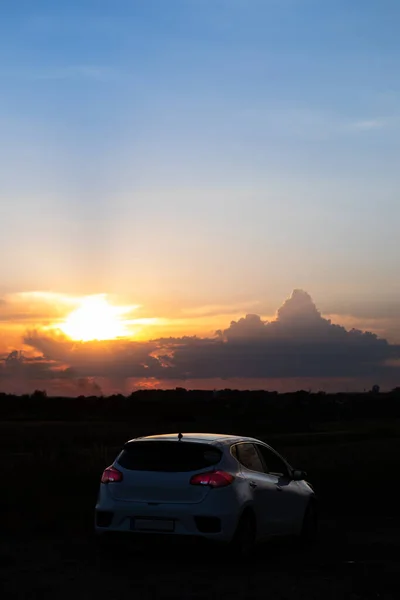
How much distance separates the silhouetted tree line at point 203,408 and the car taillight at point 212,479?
358 ft

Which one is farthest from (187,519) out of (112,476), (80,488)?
(80,488)

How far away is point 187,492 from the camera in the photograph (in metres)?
12.0

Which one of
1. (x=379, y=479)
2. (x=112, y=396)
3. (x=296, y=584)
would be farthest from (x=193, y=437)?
(x=112, y=396)

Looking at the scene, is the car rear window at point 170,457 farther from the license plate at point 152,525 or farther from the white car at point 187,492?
the license plate at point 152,525

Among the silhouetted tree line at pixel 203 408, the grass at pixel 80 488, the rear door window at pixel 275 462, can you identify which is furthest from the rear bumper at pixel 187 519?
the silhouetted tree line at pixel 203 408

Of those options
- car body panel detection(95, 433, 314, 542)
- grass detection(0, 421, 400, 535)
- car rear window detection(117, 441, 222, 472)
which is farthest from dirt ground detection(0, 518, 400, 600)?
grass detection(0, 421, 400, 535)

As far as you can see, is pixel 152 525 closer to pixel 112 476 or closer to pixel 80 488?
pixel 112 476

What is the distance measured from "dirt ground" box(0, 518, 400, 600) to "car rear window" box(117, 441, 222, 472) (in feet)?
3.13

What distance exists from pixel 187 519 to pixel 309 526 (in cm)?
383

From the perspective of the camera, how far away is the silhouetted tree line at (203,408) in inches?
5320

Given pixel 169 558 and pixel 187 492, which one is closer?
pixel 187 492

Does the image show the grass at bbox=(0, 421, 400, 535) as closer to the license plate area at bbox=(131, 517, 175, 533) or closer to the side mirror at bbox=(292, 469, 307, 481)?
the side mirror at bbox=(292, 469, 307, 481)

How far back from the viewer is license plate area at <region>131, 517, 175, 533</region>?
468 inches

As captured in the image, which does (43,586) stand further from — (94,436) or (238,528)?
(94,436)
